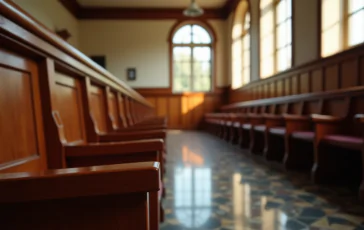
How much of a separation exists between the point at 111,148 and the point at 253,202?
1336 millimetres

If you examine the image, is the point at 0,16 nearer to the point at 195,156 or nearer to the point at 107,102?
the point at 107,102

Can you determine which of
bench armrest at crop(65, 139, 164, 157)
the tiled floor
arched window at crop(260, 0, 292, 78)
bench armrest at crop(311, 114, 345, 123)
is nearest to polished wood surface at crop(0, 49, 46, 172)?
bench armrest at crop(65, 139, 164, 157)

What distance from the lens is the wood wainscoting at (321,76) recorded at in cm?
374

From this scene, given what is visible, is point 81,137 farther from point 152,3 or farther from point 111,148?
point 152,3

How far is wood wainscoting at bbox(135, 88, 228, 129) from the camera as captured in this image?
433 inches

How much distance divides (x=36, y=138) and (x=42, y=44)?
283 mm

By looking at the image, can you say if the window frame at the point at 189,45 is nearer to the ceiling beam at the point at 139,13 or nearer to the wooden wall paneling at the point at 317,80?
the ceiling beam at the point at 139,13

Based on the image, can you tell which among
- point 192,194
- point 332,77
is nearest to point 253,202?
point 192,194

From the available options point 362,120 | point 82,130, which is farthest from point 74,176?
point 362,120

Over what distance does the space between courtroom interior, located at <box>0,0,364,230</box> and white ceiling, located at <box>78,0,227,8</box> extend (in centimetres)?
162

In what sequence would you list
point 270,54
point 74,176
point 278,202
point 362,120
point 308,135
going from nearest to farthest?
1. point 74,176
2. point 362,120
3. point 278,202
4. point 308,135
5. point 270,54

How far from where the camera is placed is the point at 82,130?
158 centimetres

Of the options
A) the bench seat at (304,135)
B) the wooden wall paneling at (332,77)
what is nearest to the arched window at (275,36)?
the wooden wall paneling at (332,77)

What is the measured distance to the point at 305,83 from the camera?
5.10 m
